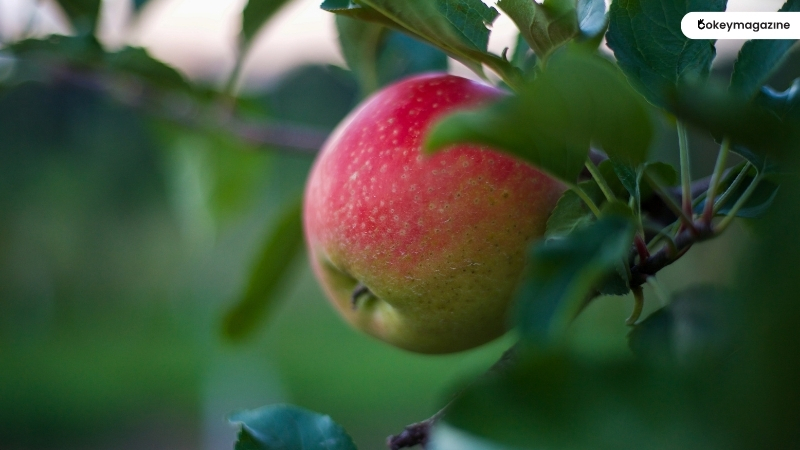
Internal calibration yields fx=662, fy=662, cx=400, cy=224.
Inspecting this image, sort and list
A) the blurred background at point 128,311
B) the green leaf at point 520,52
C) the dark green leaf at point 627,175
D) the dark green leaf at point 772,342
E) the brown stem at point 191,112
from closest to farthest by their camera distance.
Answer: the dark green leaf at point 772,342 → the dark green leaf at point 627,175 → the green leaf at point 520,52 → the brown stem at point 191,112 → the blurred background at point 128,311

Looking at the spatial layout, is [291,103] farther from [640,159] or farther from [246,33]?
[640,159]

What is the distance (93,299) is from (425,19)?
659cm

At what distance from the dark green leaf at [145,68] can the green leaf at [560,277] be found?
0.65 meters

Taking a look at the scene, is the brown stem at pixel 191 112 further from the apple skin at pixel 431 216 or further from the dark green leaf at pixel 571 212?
the dark green leaf at pixel 571 212

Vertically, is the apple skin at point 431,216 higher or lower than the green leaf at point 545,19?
lower

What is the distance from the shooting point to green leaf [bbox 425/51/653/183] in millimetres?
232

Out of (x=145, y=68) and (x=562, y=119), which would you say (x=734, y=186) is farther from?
(x=145, y=68)

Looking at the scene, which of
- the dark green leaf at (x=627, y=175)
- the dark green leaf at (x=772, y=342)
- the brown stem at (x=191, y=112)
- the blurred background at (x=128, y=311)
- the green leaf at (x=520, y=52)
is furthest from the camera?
the blurred background at (x=128, y=311)

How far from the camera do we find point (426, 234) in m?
0.39

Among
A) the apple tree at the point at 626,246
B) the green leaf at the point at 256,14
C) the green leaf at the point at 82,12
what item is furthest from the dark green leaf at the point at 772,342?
the green leaf at the point at 82,12

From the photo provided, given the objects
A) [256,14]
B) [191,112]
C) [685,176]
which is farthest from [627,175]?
[191,112]

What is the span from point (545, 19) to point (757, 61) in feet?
0.36

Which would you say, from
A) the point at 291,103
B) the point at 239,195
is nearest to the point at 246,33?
the point at 239,195

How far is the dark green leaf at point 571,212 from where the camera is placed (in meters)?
0.35
